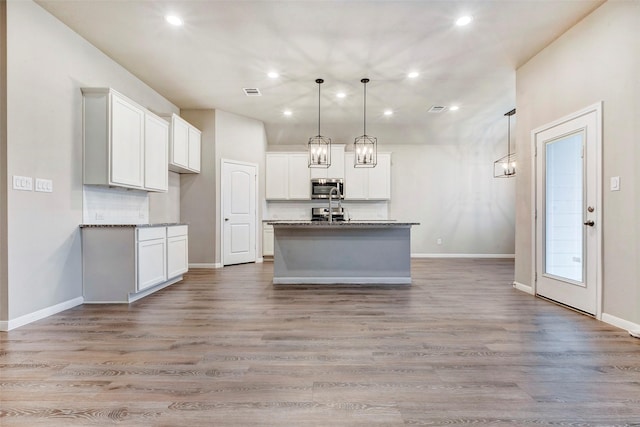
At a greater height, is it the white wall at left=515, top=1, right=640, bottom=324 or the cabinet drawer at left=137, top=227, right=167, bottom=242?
the white wall at left=515, top=1, right=640, bottom=324

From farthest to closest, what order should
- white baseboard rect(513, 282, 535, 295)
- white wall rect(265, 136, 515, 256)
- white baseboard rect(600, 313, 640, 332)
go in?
white wall rect(265, 136, 515, 256) < white baseboard rect(513, 282, 535, 295) < white baseboard rect(600, 313, 640, 332)

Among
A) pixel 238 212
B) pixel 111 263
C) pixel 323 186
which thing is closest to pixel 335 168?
pixel 323 186

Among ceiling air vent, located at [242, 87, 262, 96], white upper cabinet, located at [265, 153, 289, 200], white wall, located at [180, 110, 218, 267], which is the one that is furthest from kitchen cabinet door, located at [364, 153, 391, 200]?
white wall, located at [180, 110, 218, 267]

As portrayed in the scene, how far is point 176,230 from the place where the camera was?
4438 millimetres

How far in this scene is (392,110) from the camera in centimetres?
590

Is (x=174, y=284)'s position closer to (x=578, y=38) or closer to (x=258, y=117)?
(x=258, y=117)

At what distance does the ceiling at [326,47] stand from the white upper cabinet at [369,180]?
1570 millimetres

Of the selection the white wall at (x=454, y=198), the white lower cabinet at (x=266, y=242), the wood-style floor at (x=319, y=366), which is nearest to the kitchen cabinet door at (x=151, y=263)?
the wood-style floor at (x=319, y=366)

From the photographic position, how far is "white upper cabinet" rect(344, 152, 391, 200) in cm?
718

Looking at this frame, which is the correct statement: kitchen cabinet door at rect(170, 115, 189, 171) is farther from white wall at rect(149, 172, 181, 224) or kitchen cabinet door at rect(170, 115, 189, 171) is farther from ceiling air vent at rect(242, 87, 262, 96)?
ceiling air vent at rect(242, 87, 262, 96)

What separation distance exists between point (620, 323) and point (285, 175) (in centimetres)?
586

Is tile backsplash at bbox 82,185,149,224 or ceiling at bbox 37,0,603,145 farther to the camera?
tile backsplash at bbox 82,185,149,224

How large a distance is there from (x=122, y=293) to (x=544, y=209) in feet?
16.4

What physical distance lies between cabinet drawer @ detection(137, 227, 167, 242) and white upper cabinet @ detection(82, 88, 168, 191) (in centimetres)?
60
